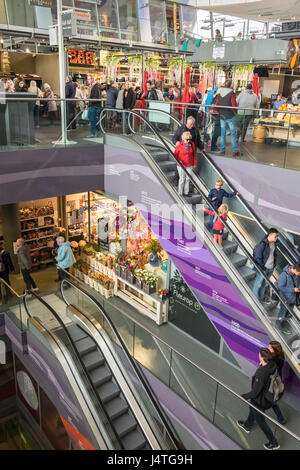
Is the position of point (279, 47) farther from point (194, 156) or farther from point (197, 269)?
point (197, 269)

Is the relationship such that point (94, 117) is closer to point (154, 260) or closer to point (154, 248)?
point (154, 248)

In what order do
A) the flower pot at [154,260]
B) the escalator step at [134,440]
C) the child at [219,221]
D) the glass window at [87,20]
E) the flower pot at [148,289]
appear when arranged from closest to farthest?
the escalator step at [134,440], the child at [219,221], the flower pot at [148,289], the flower pot at [154,260], the glass window at [87,20]

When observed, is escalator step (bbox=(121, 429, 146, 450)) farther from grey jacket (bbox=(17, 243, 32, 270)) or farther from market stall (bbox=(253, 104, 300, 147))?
market stall (bbox=(253, 104, 300, 147))

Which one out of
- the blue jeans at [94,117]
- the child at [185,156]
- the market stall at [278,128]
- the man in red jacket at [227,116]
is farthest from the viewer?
the blue jeans at [94,117]

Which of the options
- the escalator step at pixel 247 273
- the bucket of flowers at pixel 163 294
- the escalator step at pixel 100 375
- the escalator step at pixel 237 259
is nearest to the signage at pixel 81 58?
the bucket of flowers at pixel 163 294

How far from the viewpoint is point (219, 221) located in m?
7.24

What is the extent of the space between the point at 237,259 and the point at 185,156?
7.58 feet

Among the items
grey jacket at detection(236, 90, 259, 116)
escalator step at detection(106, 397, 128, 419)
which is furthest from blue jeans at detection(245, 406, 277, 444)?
grey jacket at detection(236, 90, 259, 116)

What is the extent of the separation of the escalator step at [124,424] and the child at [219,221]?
375cm

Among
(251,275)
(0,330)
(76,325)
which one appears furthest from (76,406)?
(251,275)

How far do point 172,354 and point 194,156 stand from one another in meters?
3.94

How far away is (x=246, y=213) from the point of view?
7.62m

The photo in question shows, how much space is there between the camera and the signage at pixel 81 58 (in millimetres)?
14344

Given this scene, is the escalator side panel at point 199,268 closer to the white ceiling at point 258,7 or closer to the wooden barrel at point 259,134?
the wooden barrel at point 259,134
